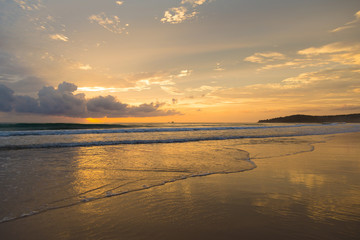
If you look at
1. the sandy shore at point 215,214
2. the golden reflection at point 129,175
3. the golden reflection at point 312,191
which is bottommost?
the golden reflection at point 129,175

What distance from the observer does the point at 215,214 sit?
3898mm

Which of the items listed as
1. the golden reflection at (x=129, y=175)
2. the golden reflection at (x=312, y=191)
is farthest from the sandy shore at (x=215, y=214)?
the golden reflection at (x=129, y=175)

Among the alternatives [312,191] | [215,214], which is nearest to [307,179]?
[312,191]

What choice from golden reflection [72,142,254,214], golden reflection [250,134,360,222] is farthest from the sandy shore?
golden reflection [72,142,254,214]

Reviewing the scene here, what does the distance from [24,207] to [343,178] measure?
8663 mm

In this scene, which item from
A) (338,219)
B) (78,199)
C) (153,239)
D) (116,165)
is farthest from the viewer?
(116,165)

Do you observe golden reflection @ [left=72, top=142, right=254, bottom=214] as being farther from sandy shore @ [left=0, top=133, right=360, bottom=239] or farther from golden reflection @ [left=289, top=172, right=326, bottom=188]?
golden reflection @ [left=289, top=172, right=326, bottom=188]

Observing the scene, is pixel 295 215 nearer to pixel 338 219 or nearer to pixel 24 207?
pixel 338 219

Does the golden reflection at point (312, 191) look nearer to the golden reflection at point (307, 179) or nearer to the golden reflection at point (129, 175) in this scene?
the golden reflection at point (307, 179)

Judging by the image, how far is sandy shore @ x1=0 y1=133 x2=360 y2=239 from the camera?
3.23m

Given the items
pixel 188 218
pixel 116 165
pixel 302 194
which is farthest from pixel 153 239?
pixel 116 165

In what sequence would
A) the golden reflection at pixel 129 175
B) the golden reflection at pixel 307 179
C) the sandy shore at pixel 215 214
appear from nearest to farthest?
1. the sandy shore at pixel 215 214
2. the golden reflection at pixel 129 175
3. the golden reflection at pixel 307 179

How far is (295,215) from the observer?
3.80 m

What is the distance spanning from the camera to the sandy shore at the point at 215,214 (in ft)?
10.6
